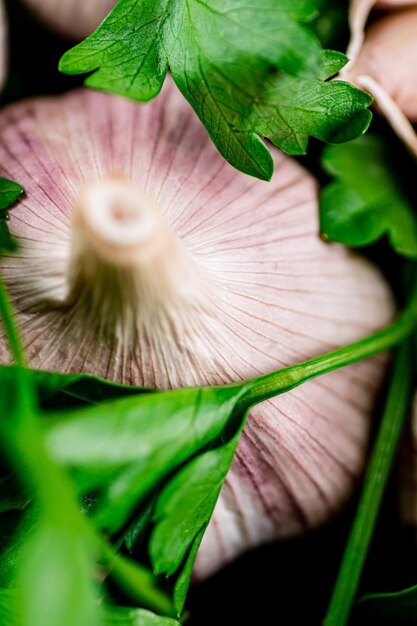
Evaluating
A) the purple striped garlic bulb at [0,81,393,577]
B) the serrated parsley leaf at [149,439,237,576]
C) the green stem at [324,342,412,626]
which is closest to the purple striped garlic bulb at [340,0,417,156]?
the purple striped garlic bulb at [0,81,393,577]

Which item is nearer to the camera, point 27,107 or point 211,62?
point 211,62

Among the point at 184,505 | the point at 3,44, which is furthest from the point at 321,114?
the point at 3,44

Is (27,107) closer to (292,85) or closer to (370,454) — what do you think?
(292,85)

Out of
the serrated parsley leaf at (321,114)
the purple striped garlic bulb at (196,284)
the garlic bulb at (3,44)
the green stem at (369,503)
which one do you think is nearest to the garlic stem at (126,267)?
the purple striped garlic bulb at (196,284)

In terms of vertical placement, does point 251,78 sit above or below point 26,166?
above

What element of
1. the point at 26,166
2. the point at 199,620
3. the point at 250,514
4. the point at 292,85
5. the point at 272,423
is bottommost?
the point at 199,620

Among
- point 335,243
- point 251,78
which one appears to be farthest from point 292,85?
point 335,243

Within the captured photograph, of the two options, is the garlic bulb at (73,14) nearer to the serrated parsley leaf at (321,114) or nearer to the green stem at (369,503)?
the serrated parsley leaf at (321,114)

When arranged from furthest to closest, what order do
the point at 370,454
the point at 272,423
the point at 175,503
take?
the point at 370,454 → the point at 272,423 → the point at 175,503
